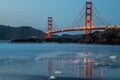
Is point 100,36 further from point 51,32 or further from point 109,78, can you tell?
point 109,78

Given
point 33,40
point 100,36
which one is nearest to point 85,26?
point 100,36

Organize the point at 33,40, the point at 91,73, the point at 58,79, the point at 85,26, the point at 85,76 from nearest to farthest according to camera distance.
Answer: the point at 58,79 < the point at 85,76 < the point at 91,73 < the point at 85,26 < the point at 33,40

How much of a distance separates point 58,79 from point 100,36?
58306mm

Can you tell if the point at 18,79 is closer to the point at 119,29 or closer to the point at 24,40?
the point at 119,29

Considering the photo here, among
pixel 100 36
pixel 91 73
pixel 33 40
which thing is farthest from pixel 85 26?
pixel 91 73

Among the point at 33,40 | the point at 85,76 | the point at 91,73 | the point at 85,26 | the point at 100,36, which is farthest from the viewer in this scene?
the point at 33,40

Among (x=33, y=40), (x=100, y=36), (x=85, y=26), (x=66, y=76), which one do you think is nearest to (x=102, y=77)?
(x=66, y=76)

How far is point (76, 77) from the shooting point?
13.3 m

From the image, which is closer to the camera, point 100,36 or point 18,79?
point 18,79

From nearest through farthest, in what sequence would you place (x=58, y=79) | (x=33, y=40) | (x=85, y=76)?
(x=58, y=79) → (x=85, y=76) → (x=33, y=40)

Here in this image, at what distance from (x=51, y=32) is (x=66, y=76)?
60.2 metres

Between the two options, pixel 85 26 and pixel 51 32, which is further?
pixel 51 32

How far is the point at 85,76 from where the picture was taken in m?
13.6

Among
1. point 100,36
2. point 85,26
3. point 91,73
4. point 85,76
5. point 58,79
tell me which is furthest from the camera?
point 100,36
